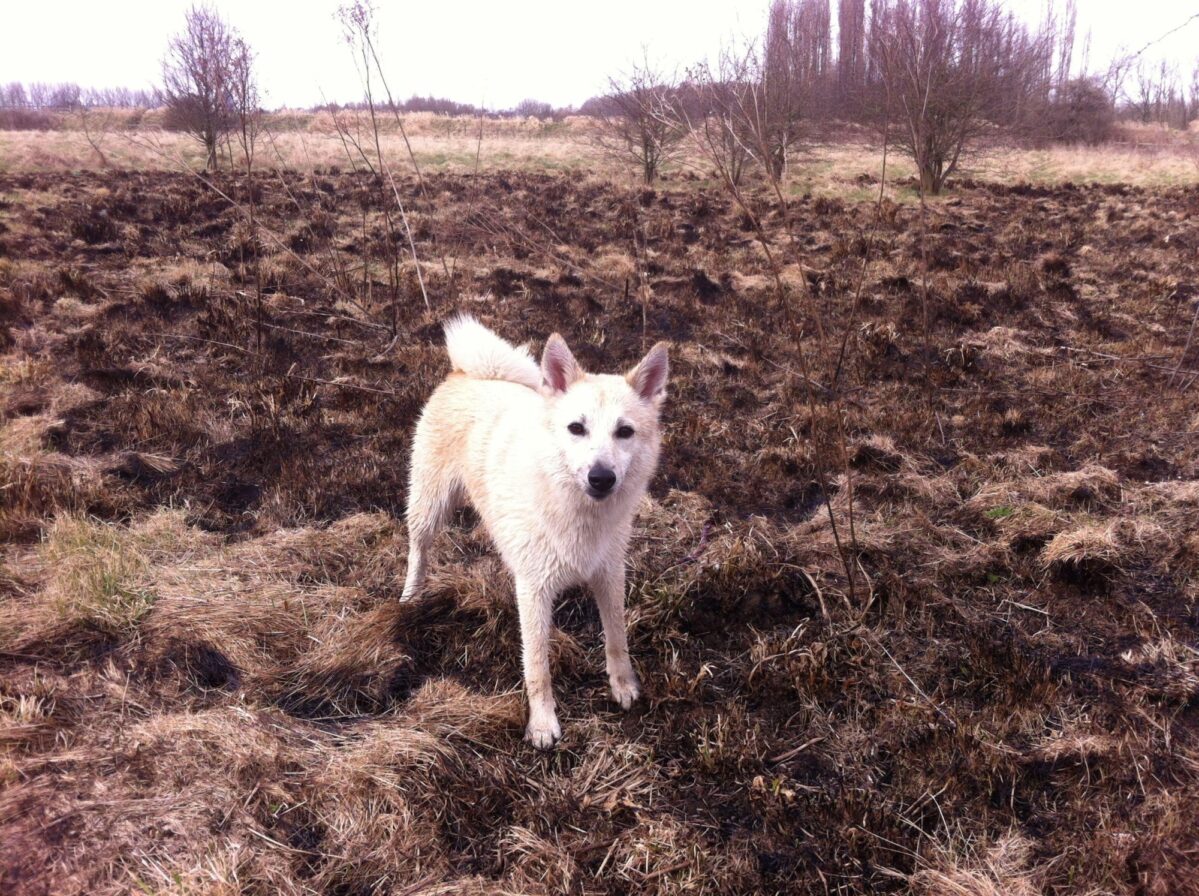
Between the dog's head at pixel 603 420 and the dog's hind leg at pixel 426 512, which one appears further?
the dog's hind leg at pixel 426 512

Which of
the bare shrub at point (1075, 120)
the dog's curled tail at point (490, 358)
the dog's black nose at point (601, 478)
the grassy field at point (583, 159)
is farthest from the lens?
the bare shrub at point (1075, 120)

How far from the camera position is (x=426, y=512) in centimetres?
337

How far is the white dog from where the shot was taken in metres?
2.55

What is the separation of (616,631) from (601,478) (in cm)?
76

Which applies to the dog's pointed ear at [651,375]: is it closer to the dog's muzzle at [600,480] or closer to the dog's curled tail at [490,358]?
the dog's muzzle at [600,480]

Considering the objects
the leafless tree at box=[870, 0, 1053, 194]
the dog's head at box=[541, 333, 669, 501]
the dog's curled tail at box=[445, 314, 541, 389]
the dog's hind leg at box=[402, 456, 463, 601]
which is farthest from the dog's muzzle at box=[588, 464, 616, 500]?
the leafless tree at box=[870, 0, 1053, 194]

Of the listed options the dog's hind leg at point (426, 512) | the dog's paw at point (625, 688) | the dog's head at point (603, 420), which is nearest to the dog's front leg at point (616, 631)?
the dog's paw at point (625, 688)

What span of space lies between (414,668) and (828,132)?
1946 centimetres

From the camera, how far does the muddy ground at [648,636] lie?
82.4 inches

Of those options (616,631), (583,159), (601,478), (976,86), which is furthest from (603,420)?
(583,159)

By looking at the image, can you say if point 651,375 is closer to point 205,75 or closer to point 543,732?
point 543,732

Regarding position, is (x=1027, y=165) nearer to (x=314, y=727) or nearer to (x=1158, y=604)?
(x=1158, y=604)

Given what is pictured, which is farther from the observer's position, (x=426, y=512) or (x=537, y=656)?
(x=426, y=512)

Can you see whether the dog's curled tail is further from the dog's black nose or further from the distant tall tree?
the distant tall tree
